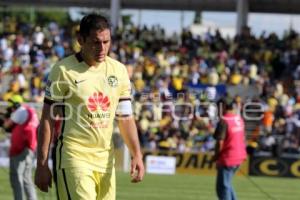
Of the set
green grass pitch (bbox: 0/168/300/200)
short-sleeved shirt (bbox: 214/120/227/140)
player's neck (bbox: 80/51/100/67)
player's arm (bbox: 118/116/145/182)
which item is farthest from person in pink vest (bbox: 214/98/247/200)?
player's neck (bbox: 80/51/100/67)

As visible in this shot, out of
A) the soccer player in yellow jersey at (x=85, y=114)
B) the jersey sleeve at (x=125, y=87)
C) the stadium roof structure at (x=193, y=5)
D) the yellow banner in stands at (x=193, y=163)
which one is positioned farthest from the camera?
the stadium roof structure at (x=193, y=5)

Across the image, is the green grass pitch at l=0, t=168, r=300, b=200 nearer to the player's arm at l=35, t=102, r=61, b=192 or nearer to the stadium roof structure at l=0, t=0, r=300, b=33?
the player's arm at l=35, t=102, r=61, b=192

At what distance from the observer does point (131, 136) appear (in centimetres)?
655

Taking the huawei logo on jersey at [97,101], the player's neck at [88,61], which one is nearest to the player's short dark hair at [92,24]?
the player's neck at [88,61]

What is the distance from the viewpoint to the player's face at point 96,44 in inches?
242

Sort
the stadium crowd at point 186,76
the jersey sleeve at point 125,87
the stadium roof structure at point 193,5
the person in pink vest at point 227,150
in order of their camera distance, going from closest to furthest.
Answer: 1. the jersey sleeve at point 125,87
2. the person in pink vest at point 227,150
3. the stadium crowd at point 186,76
4. the stadium roof structure at point 193,5

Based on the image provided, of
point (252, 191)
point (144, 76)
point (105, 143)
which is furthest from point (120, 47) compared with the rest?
point (105, 143)

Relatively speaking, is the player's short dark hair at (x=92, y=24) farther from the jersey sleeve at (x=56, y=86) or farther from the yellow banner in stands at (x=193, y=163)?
the yellow banner in stands at (x=193, y=163)

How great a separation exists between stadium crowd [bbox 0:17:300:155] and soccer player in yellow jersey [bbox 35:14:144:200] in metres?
16.5

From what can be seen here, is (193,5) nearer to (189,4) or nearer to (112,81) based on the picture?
(189,4)

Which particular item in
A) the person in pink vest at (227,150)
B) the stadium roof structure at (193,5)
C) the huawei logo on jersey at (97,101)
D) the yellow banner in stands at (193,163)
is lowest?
the yellow banner in stands at (193,163)

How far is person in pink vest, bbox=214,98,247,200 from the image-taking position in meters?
12.4

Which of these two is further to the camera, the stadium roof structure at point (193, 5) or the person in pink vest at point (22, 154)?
the stadium roof structure at point (193, 5)

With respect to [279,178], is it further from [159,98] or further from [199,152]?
[159,98]
